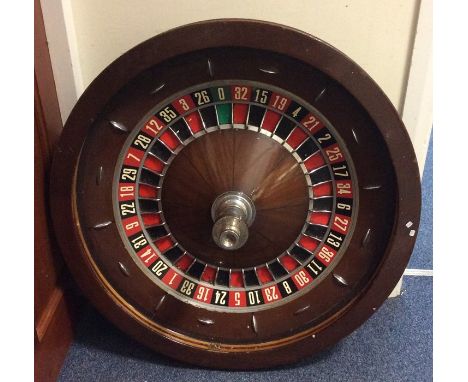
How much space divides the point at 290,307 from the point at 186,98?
486 mm

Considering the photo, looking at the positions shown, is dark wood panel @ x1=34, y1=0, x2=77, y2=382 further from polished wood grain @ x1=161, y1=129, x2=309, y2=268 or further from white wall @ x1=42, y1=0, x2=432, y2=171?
polished wood grain @ x1=161, y1=129, x2=309, y2=268

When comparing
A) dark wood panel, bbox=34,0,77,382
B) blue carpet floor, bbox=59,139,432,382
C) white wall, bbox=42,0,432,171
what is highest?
white wall, bbox=42,0,432,171

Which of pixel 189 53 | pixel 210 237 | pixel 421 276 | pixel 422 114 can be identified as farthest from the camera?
pixel 421 276

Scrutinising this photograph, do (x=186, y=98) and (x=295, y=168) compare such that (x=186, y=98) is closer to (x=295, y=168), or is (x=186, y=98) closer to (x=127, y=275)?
(x=295, y=168)

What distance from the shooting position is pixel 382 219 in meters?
1.01

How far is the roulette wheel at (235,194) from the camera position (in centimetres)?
93

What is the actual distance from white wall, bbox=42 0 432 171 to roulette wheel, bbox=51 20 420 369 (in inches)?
8.6

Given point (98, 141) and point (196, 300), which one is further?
point (196, 300)

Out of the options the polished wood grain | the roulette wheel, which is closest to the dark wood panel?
the roulette wheel

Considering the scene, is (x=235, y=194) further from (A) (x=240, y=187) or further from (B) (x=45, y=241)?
(B) (x=45, y=241)

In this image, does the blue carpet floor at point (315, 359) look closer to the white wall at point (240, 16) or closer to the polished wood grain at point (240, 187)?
the polished wood grain at point (240, 187)

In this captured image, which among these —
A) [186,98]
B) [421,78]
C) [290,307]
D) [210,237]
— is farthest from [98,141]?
[421,78]

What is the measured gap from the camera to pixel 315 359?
1.19m

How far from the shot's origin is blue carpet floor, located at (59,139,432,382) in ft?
3.73
